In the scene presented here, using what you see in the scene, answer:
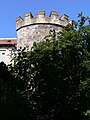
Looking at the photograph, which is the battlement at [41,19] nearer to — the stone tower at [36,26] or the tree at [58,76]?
the stone tower at [36,26]

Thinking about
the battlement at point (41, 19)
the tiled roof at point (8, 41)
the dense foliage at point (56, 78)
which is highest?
the battlement at point (41, 19)

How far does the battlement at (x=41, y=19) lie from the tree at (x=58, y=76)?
6307 millimetres

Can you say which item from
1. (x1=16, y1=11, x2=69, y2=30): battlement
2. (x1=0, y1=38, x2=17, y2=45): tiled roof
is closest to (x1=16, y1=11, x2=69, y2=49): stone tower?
(x1=16, y1=11, x2=69, y2=30): battlement

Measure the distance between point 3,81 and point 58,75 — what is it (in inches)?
152

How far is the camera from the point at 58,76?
18.9m

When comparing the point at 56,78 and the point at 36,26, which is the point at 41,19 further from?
the point at 56,78

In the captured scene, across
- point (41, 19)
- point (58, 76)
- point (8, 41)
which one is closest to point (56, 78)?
point (58, 76)

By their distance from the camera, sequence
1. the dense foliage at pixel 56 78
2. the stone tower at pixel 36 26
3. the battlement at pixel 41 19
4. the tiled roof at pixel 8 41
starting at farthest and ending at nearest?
the tiled roof at pixel 8 41, the battlement at pixel 41 19, the stone tower at pixel 36 26, the dense foliage at pixel 56 78

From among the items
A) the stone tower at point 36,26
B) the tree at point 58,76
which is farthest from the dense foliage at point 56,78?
the stone tower at point 36,26

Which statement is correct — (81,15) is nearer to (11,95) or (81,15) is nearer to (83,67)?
(83,67)

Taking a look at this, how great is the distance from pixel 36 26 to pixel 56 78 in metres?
7.86

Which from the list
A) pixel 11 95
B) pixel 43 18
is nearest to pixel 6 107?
pixel 11 95

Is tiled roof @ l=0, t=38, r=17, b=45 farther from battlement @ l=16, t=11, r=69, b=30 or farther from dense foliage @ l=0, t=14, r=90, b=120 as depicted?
dense foliage @ l=0, t=14, r=90, b=120

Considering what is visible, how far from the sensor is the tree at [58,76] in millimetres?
18078
